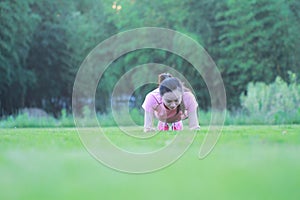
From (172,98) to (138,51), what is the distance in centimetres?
1696

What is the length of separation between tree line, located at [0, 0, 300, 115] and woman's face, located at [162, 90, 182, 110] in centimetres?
1465

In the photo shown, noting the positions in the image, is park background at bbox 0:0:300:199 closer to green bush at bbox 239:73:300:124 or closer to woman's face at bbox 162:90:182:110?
green bush at bbox 239:73:300:124

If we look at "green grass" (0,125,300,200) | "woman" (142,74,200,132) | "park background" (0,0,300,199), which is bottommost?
"green grass" (0,125,300,200)

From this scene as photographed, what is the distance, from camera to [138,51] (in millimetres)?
23266

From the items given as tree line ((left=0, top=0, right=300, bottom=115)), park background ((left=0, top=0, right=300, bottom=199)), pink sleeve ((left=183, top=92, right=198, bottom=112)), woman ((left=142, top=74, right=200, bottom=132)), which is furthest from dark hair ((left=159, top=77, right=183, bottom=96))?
tree line ((left=0, top=0, right=300, bottom=115))

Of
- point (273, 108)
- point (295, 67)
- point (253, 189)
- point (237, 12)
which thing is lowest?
point (253, 189)

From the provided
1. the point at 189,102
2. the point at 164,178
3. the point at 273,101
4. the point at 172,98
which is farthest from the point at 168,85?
the point at 273,101

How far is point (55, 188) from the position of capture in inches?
104

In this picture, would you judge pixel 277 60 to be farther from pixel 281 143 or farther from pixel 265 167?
pixel 265 167

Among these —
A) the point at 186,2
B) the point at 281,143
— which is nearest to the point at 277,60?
the point at 186,2

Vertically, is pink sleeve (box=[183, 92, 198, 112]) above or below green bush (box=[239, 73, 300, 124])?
below

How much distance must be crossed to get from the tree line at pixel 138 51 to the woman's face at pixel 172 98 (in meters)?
14.6

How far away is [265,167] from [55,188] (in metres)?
1.19

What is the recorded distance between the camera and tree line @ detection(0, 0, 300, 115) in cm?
2131
